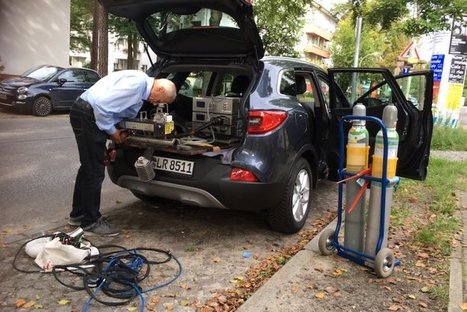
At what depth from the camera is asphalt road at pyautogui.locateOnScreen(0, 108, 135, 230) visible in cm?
515

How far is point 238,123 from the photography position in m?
4.66

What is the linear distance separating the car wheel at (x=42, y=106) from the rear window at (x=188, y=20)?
9752 mm

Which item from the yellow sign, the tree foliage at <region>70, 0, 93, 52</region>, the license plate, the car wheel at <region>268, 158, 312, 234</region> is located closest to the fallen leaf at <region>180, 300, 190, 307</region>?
the license plate

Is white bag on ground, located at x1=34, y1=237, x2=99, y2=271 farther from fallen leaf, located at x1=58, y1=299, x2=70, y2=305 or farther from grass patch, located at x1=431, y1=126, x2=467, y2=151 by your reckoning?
grass patch, located at x1=431, y1=126, x2=467, y2=151

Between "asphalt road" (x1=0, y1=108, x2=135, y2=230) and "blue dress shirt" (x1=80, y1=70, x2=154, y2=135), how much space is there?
135 cm

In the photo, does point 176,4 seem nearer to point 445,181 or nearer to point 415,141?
point 415,141

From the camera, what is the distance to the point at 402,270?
402cm

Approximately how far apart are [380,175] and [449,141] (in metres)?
9.00

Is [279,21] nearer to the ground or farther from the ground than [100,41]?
farther from the ground

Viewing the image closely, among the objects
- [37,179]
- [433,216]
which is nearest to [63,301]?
[37,179]

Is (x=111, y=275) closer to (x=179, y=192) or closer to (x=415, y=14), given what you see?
(x=179, y=192)

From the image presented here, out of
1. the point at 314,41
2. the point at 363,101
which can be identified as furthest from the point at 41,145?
the point at 314,41

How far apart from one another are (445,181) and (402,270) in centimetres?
369

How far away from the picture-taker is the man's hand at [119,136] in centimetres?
439
